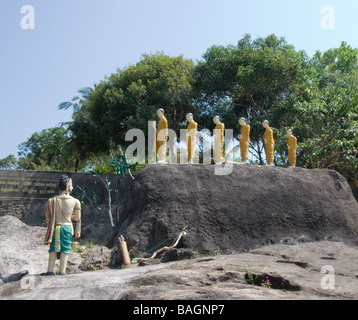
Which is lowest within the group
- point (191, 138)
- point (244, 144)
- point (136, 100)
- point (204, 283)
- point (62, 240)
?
point (204, 283)

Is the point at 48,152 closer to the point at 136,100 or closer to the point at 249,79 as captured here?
the point at 136,100

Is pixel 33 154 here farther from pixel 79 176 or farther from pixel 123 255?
pixel 123 255

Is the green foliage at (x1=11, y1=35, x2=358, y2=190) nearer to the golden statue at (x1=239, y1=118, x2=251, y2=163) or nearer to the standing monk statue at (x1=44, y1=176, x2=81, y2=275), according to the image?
the golden statue at (x1=239, y1=118, x2=251, y2=163)

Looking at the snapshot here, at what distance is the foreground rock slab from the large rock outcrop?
154 centimetres

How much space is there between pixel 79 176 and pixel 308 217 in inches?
343

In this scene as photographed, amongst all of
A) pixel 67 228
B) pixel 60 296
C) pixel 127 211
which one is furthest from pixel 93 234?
pixel 60 296

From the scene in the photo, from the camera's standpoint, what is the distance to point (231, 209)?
31.8ft

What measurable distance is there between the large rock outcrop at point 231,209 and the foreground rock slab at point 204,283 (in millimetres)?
1537

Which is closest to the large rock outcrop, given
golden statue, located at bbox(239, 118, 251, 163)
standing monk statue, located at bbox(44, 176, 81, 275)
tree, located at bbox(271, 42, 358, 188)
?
golden statue, located at bbox(239, 118, 251, 163)

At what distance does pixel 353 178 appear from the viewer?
16.6 metres

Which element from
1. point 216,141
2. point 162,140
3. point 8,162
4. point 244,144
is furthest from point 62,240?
point 8,162

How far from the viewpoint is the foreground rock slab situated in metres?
5.37

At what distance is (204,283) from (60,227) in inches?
109

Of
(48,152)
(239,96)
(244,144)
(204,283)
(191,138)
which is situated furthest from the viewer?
(48,152)
